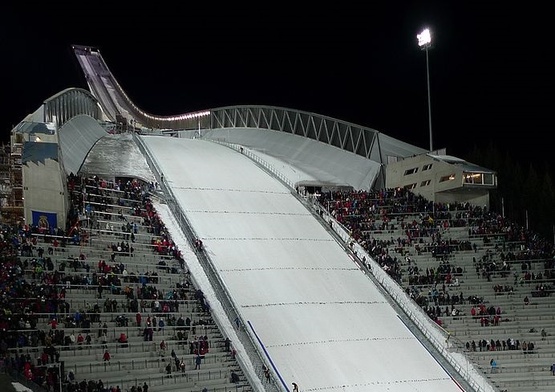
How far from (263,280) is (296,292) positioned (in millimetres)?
1409

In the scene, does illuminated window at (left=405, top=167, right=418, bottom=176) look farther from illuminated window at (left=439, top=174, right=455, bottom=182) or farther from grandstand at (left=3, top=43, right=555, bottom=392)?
illuminated window at (left=439, top=174, right=455, bottom=182)

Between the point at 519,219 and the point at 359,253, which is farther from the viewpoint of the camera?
the point at 519,219

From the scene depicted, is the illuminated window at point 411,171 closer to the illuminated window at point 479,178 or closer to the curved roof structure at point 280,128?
the curved roof structure at point 280,128

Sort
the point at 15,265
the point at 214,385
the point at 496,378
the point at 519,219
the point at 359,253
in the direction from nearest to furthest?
the point at 214,385 < the point at 15,265 < the point at 496,378 < the point at 359,253 < the point at 519,219

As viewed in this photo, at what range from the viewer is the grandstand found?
25.5 metres

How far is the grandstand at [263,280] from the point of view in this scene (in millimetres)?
25469

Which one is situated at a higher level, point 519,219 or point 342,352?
point 519,219

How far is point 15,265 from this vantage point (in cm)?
2645

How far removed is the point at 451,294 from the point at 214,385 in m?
12.1

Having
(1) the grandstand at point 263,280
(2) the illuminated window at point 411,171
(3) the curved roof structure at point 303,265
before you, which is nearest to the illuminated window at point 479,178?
(1) the grandstand at point 263,280

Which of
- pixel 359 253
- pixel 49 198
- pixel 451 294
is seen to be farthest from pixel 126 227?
pixel 451 294

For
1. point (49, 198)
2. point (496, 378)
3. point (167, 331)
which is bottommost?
point (496, 378)

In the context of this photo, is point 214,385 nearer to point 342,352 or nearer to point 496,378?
point 342,352

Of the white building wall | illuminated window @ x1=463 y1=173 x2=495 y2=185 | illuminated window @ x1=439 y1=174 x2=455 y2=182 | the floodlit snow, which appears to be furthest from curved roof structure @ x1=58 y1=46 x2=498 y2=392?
illuminated window @ x1=463 y1=173 x2=495 y2=185
